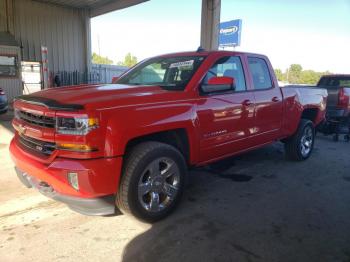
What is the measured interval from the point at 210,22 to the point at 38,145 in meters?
8.79

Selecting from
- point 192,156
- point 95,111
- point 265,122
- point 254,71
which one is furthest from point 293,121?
point 95,111

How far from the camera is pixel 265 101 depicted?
459 cm

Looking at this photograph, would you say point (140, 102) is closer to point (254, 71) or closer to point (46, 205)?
point (46, 205)

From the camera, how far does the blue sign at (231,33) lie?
25.0 m

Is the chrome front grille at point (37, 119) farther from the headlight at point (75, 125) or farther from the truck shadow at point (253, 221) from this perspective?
the truck shadow at point (253, 221)

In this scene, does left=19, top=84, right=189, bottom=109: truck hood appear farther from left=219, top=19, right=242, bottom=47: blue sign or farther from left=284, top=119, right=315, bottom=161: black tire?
left=219, top=19, right=242, bottom=47: blue sign

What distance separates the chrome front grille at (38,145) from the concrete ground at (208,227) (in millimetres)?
795

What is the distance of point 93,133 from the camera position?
105 inches

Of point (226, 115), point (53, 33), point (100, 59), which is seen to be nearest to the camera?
point (226, 115)

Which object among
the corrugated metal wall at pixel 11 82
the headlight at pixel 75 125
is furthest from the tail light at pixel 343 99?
the corrugated metal wall at pixel 11 82

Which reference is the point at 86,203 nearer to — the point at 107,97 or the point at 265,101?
the point at 107,97

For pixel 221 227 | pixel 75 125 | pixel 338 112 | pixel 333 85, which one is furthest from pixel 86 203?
pixel 333 85

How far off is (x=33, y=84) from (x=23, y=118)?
15.8 meters

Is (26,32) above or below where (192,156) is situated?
above
